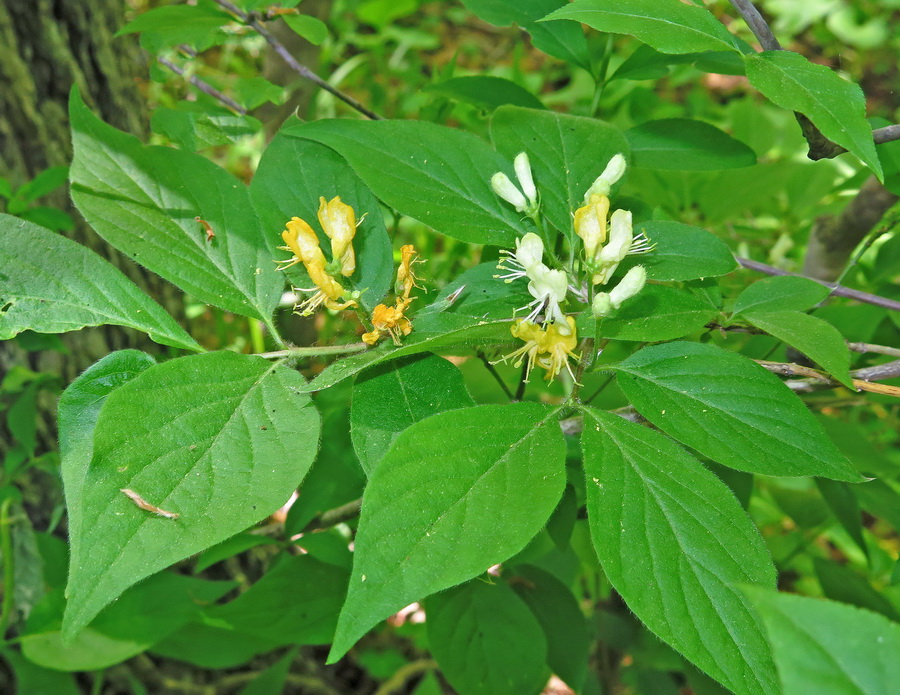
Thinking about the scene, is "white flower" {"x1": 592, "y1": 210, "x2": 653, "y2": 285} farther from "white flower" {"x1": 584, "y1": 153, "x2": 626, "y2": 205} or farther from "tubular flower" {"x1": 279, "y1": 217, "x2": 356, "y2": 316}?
"tubular flower" {"x1": 279, "y1": 217, "x2": 356, "y2": 316}

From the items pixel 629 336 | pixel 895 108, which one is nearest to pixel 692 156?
pixel 629 336

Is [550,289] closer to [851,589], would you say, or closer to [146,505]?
[146,505]

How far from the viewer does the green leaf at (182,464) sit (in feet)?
1.52

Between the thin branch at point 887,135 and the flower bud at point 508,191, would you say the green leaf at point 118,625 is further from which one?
the thin branch at point 887,135

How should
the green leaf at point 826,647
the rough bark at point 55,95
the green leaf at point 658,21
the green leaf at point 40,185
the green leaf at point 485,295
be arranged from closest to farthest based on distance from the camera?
the green leaf at point 826,647 < the green leaf at point 658,21 < the green leaf at point 485,295 < the green leaf at point 40,185 < the rough bark at point 55,95

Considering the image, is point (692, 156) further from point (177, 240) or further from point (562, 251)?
point (177, 240)

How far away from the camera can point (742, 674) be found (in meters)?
0.46

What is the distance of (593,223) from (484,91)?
1.28 feet

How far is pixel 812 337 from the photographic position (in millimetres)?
584

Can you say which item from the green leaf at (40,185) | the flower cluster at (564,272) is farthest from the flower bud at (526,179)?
the green leaf at (40,185)

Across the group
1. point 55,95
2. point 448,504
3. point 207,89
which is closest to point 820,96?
point 448,504

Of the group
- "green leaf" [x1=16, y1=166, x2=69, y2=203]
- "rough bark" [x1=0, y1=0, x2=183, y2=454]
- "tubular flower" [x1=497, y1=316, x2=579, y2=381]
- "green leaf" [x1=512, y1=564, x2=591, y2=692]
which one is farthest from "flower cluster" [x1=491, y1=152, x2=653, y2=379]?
"rough bark" [x1=0, y1=0, x2=183, y2=454]

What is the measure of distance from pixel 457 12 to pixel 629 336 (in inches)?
133

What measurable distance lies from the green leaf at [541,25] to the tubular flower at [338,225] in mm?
368
